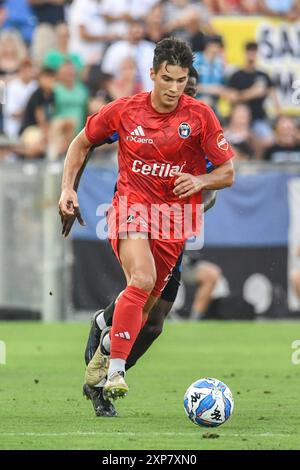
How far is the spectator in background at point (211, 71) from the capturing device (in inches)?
771

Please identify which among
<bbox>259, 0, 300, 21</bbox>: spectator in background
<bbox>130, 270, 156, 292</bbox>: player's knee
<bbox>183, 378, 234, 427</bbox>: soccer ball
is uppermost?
<bbox>259, 0, 300, 21</bbox>: spectator in background

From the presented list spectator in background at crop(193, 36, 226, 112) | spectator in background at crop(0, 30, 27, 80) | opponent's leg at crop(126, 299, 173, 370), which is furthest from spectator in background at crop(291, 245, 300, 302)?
opponent's leg at crop(126, 299, 173, 370)

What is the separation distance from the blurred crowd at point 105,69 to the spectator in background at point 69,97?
2cm

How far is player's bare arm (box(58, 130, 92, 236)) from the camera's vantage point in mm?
8273

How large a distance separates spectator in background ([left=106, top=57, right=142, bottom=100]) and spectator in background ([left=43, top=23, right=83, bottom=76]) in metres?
0.67

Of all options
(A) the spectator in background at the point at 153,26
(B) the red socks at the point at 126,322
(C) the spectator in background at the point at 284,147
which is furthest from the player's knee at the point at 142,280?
(A) the spectator in background at the point at 153,26

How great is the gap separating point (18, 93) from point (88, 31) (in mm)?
1804

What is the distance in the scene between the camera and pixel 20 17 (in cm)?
2080

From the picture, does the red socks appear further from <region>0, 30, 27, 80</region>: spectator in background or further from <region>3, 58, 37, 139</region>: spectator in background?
<region>0, 30, 27, 80</region>: spectator in background

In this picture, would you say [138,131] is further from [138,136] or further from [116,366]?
[116,366]

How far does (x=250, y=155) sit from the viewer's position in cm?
1884

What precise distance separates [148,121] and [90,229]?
8891mm
